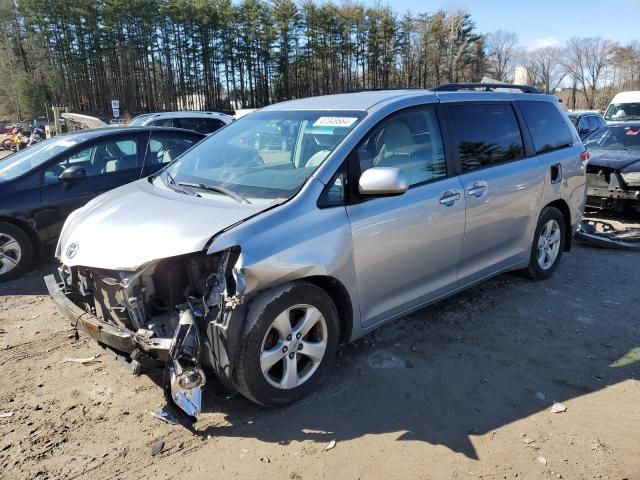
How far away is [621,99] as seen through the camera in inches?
677

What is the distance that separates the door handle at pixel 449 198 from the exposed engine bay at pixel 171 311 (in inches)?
68.6

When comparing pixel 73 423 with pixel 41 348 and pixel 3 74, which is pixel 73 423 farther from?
pixel 3 74

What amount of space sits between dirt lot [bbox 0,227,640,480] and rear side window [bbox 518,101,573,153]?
1.71 metres

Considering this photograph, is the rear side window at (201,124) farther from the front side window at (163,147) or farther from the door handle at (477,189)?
the door handle at (477,189)

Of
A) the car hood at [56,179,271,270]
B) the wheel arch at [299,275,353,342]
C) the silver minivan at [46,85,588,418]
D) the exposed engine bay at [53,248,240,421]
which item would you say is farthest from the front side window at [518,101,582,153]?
the exposed engine bay at [53,248,240,421]

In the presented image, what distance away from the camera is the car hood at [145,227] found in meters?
2.76

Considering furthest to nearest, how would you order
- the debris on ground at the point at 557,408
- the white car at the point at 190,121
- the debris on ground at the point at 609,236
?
the white car at the point at 190,121, the debris on ground at the point at 609,236, the debris on ground at the point at 557,408

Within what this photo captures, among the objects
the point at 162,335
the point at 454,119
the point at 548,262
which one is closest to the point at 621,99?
the point at 548,262

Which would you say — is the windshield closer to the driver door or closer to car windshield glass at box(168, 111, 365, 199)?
the driver door

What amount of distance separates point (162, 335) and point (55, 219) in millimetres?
3768

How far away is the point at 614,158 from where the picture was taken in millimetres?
8211

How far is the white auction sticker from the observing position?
348cm

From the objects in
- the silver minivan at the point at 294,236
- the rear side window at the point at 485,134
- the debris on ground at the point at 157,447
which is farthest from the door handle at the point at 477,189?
the debris on ground at the point at 157,447

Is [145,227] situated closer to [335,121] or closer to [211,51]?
[335,121]
